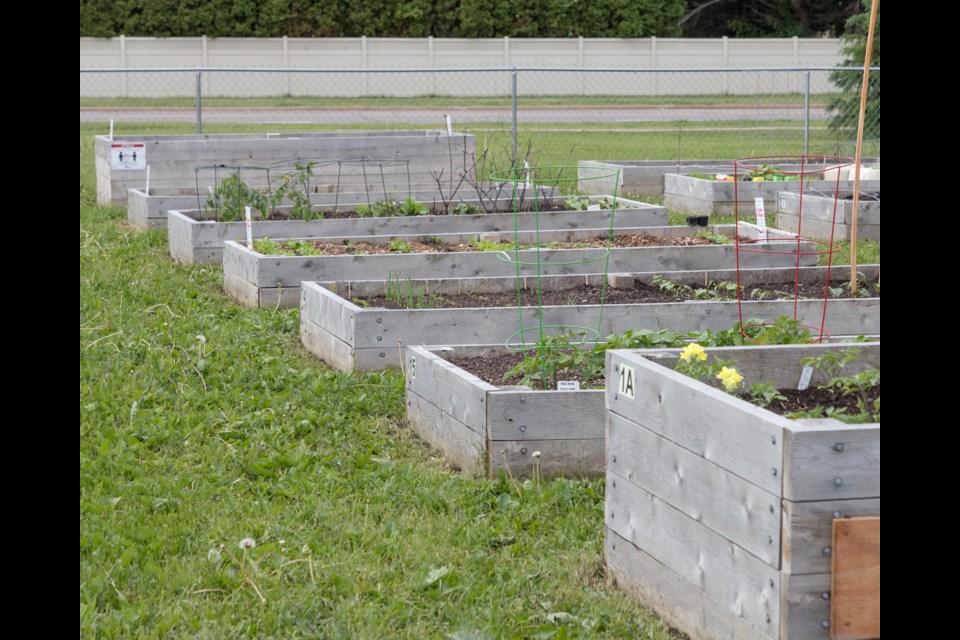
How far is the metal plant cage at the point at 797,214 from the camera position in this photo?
628cm

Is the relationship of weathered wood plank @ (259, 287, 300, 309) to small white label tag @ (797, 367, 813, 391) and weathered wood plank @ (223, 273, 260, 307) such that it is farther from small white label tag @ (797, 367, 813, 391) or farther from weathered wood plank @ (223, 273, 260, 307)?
small white label tag @ (797, 367, 813, 391)

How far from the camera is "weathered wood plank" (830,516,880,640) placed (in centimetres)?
299

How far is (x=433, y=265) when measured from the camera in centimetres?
802

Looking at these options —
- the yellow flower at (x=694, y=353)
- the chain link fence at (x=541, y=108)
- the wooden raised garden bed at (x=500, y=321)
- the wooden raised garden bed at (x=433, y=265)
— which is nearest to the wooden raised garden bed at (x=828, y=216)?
the wooden raised garden bed at (x=433, y=265)

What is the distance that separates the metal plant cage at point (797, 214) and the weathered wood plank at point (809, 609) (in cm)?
206

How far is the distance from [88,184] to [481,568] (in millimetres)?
12663

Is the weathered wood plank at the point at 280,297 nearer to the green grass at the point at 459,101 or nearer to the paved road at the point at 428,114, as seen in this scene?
the paved road at the point at 428,114

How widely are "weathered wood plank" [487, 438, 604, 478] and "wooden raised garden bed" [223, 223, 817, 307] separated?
9.30 feet

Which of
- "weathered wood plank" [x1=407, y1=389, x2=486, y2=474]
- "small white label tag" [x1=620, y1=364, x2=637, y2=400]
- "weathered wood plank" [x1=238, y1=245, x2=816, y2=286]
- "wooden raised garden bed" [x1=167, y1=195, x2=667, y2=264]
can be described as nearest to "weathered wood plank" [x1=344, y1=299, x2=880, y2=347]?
"weathered wood plank" [x1=407, y1=389, x2=486, y2=474]

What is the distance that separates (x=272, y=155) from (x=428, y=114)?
13.3m

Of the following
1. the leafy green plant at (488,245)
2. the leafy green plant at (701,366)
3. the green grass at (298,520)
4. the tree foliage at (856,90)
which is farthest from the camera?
the tree foliage at (856,90)

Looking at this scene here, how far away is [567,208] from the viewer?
1110cm

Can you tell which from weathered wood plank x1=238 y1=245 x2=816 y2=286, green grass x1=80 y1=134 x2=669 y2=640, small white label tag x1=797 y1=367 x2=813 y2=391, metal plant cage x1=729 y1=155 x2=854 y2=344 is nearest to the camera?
green grass x1=80 y1=134 x2=669 y2=640
